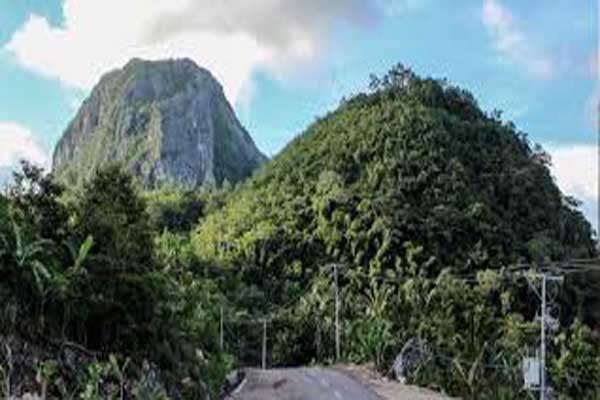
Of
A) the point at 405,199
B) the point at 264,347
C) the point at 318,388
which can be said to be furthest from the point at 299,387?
the point at 405,199

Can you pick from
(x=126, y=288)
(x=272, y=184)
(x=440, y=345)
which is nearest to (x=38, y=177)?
(x=126, y=288)

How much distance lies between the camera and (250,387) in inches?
1518

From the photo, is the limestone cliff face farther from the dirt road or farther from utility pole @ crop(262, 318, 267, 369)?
the dirt road

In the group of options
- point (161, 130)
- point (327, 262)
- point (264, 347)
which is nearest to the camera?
point (264, 347)

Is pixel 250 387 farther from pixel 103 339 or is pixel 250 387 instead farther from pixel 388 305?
pixel 388 305

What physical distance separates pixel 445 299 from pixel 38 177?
116 feet

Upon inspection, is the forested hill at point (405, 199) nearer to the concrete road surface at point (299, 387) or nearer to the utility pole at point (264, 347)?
the utility pole at point (264, 347)

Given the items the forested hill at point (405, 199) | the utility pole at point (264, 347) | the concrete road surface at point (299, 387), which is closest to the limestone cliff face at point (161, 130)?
the forested hill at point (405, 199)

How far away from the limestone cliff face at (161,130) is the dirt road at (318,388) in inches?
3382

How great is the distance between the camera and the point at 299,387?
125 ft

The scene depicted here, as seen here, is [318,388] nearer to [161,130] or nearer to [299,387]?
[299,387]

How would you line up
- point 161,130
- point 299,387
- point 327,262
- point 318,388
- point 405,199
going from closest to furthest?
point 299,387, point 318,388, point 327,262, point 405,199, point 161,130

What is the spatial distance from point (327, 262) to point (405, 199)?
A: 23.8 ft

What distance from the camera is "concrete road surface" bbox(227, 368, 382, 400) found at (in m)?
36.9
